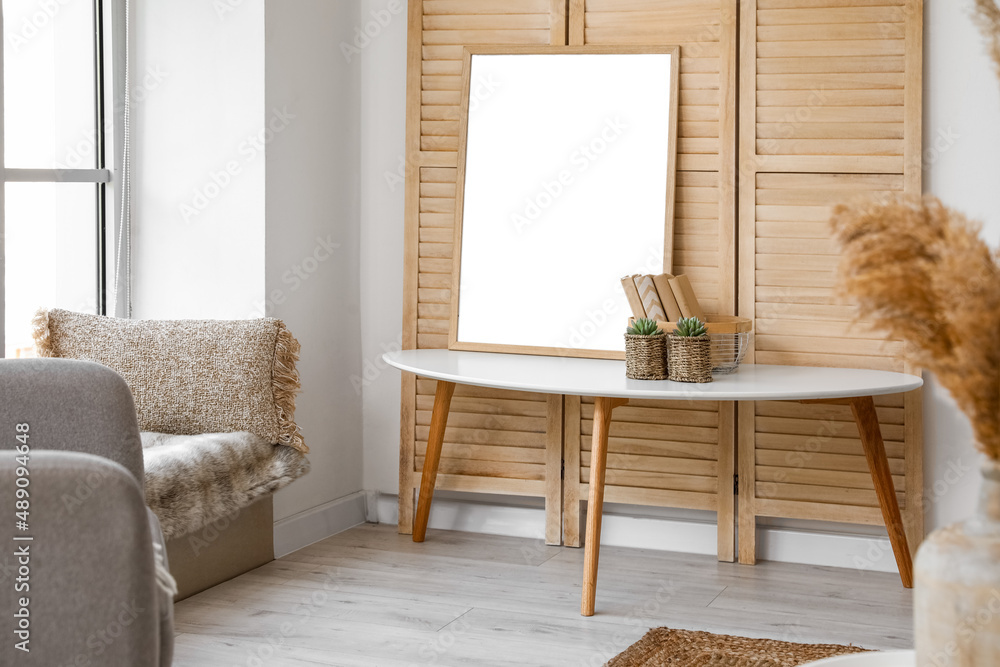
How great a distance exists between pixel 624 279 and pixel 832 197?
0.68 m

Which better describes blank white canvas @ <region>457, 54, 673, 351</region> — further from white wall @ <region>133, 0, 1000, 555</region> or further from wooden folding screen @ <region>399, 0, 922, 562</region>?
white wall @ <region>133, 0, 1000, 555</region>

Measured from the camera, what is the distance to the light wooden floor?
220cm

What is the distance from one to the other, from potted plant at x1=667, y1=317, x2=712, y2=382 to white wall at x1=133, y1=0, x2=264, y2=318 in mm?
1251

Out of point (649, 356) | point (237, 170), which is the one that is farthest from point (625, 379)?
point (237, 170)

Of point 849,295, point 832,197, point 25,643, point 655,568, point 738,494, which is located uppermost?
point 832,197

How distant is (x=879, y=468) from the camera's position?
2.58m

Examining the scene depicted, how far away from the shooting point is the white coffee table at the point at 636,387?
2.27 meters

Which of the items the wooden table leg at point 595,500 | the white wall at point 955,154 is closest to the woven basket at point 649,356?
the wooden table leg at point 595,500

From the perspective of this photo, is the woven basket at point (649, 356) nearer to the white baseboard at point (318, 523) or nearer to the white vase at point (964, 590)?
the white baseboard at point (318, 523)

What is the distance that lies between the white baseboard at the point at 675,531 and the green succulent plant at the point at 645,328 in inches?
32.3

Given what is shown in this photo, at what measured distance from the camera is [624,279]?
2693 millimetres

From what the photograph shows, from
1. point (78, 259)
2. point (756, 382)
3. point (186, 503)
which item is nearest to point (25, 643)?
point (186, 503)

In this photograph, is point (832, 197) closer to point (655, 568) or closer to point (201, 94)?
point (655, 568)

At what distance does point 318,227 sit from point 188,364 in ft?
2.51
